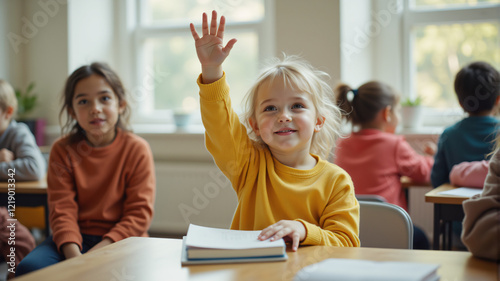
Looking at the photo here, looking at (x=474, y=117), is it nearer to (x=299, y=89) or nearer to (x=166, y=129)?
(x=299, y=89)

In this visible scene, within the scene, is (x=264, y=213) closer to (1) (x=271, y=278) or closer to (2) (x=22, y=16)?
(1) (x=271, y=278)

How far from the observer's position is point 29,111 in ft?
13.2

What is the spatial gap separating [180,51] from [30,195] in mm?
2093

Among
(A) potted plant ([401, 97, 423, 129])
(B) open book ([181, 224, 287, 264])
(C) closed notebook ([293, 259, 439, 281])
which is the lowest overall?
(B) open book ([181, 224, 287, 264])

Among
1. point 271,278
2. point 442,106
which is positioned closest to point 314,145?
point 271,278

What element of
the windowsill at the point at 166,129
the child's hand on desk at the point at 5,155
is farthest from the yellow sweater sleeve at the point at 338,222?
the windowsill at the point at 166,129

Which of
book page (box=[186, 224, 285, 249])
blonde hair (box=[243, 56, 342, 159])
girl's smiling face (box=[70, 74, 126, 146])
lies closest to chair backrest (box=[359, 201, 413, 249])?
blonde hair (box=[243, 56, 342, 159])

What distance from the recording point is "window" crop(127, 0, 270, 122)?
13.2 ft

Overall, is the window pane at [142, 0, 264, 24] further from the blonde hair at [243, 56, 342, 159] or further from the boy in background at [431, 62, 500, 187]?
the blonde hair at [243, 56, 342, 159]

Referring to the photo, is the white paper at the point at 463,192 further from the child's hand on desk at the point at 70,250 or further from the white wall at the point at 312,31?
the child's hand on desk at the point at 70,250

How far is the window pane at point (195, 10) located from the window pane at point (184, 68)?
142 millimetres

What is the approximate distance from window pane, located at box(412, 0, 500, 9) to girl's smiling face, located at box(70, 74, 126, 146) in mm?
2462

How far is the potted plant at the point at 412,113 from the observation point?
3418 mm

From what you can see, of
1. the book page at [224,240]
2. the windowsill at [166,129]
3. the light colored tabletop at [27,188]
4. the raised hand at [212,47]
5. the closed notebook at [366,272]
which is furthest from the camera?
the windowsill at [166,129]
